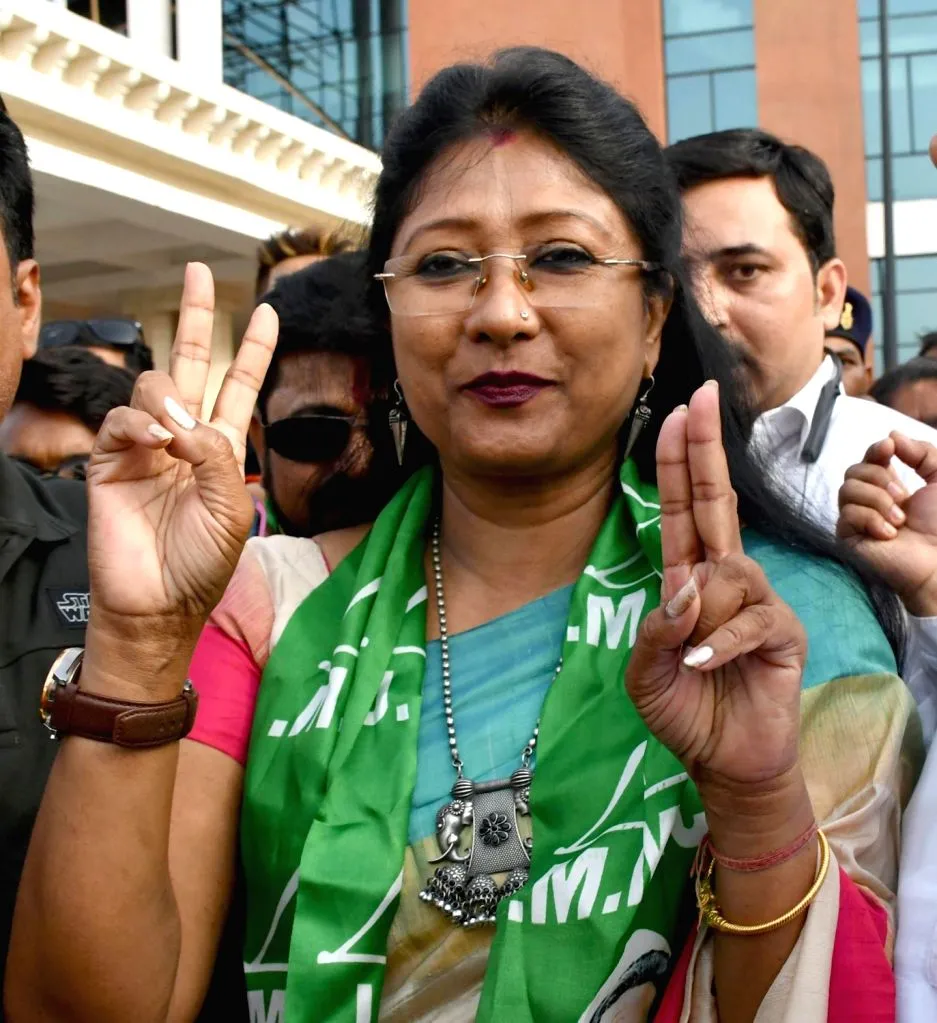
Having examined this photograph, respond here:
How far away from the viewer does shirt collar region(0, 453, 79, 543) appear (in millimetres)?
2020

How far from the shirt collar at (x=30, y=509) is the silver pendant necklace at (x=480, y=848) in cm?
75

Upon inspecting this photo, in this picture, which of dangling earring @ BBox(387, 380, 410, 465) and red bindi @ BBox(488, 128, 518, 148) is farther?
dangling earring @ BBox(387, 380, 410, 465)

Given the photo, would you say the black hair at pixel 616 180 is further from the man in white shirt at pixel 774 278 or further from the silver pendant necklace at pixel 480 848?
the man in white shirt at pixel 774 278

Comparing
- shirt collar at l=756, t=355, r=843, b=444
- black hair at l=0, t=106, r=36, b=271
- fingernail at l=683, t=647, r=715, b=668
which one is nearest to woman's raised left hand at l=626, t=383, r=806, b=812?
fingernail at l=683, t=647, r=715, b=668

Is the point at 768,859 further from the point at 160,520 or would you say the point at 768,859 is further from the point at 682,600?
the point at 160,520

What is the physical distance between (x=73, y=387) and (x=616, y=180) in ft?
6.50

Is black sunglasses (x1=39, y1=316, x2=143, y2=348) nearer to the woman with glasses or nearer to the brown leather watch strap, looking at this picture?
the woman with glasses

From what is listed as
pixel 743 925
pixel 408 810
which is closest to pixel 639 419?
pixel 408 810

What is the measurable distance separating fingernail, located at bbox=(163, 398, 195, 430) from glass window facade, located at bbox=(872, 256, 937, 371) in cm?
1531

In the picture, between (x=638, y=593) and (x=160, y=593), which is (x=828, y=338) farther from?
(x=160, y=593)

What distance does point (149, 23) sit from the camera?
1007 cm

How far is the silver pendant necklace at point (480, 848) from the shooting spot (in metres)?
1.67

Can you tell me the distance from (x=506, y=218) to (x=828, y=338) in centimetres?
329

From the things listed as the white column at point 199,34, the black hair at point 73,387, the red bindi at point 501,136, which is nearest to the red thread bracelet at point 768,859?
the red bindi at point 501,136
